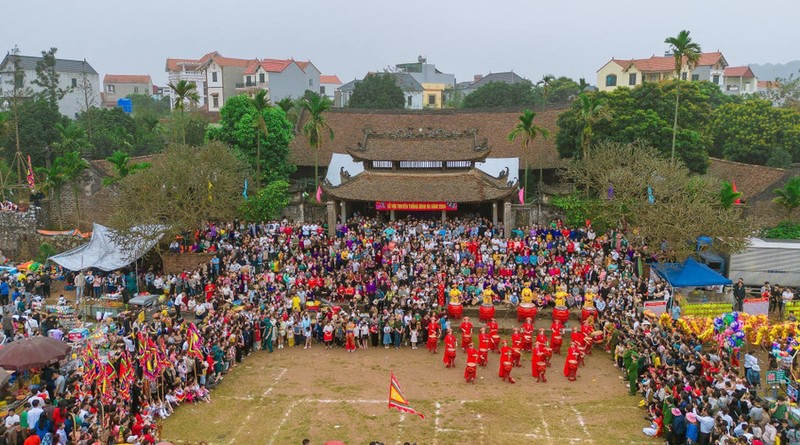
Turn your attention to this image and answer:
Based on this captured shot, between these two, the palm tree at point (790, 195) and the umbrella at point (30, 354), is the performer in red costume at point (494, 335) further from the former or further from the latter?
the palm tree at point (790, 195)

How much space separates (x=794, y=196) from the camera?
92.6 ft

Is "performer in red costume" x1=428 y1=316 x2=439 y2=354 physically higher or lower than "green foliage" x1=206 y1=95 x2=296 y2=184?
lower

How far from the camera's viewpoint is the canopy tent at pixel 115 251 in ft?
81.7

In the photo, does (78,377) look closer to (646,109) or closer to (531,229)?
(531,229)

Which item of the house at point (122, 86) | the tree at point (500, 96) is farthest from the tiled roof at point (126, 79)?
the tree at point (500, 96)

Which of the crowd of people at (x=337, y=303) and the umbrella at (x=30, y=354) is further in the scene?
the crowd of people at (x=337, y=303)

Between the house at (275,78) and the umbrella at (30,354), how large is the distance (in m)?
54.8

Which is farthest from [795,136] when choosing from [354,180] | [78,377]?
[78,377]

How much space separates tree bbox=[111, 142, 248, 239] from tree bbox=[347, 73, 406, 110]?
32.1 meters

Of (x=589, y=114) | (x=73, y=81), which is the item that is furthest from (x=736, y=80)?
(x=73, y=81)

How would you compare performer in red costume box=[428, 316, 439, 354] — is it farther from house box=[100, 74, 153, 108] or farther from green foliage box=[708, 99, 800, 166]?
house box=[100, 74, 153, 108]

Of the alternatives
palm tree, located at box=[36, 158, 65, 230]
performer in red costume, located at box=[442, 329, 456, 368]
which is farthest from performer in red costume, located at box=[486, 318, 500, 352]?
palm tree, located at box=[36, 158, 65, 230]

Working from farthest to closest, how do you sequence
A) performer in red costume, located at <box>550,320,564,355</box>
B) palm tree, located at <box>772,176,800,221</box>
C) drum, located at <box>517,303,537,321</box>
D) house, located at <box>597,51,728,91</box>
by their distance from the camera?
1. house, located at <box>597,51,728,91</box>
2. palm tree, located at <box>772,176,800,221</box>
3. drum, located at <box>517,303,537,321</box>
4. performer in red costume, located at <box>550,320,564,355</box>

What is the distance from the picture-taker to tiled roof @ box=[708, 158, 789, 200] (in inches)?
1247
